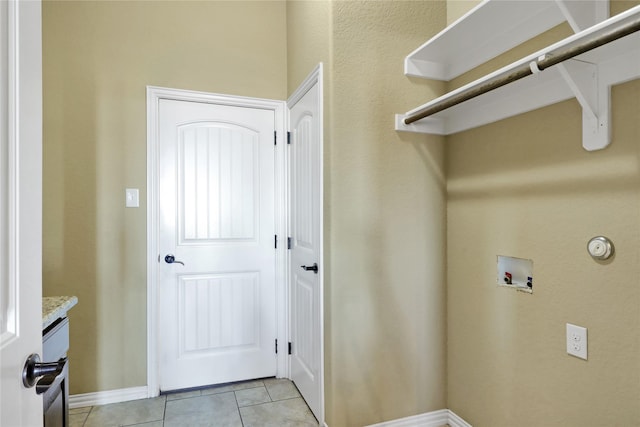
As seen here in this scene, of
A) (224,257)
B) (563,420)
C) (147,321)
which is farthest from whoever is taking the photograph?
(224,257)

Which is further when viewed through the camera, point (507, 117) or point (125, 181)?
point (125, 181)

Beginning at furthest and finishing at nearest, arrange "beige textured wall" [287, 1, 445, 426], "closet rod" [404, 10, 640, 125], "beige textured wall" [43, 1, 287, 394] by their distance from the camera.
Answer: "beige textured wall" [43, 1, 287, 394] < "beige textured wall" [287, 1, 445, 426] < "closet rod" [404, 10, 640, 125]

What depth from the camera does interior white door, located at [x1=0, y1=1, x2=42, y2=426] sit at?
2.01 feet

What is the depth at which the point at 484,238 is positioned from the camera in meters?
1.76

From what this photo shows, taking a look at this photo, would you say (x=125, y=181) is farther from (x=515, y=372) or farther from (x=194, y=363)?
(x=515, y=372)

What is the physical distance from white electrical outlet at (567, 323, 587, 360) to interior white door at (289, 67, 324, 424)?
111cm

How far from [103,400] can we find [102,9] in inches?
97.3

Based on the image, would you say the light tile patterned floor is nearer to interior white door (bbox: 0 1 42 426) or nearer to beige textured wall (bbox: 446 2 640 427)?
beige textured wall (bbox: 446 2 640 427)

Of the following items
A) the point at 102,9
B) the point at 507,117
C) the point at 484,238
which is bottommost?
the point at 484,238

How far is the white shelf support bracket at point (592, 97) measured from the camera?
121cm

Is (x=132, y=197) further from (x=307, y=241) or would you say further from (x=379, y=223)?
(x=379, y=223)

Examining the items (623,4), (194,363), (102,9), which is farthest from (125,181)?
(623,4)

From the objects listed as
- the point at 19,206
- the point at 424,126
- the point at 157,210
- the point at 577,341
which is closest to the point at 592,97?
the point at 424,126

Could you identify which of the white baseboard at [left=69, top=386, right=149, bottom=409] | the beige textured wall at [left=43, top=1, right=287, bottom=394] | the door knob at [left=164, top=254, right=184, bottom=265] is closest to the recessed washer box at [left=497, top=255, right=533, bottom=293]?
the door knob at [left=164, top=254, right=184, bottom=265]
